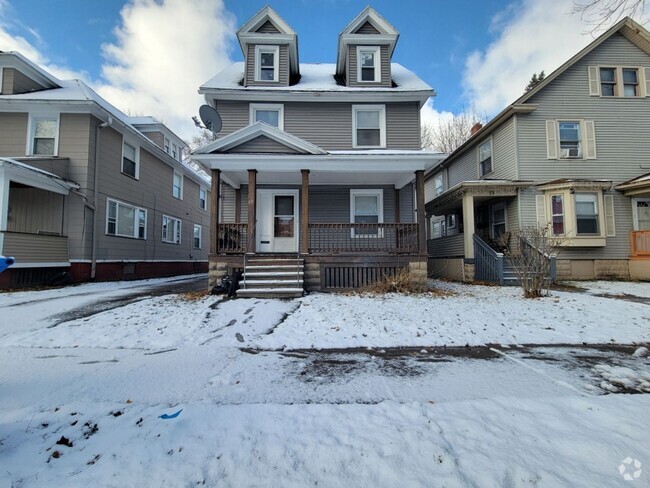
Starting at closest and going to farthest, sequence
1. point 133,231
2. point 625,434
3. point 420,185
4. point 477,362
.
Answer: point 625,434 → point 477,362 → point 420,185 → point 133,231

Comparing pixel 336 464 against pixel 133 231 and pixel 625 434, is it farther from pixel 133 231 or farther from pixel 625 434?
pixel 133 231

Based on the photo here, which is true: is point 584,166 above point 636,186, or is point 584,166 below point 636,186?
above

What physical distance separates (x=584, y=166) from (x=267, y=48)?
13.3 m

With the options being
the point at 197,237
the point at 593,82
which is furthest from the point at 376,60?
the point at 197,237

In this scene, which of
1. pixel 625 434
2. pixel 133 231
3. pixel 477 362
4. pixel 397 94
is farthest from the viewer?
pixel 133 231

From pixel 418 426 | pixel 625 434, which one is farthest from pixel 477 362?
pixel 418 426

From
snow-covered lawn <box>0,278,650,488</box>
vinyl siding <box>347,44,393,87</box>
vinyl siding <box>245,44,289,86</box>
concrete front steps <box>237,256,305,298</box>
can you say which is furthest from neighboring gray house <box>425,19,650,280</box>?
vinyl siding <box>245,44,289,86</box>

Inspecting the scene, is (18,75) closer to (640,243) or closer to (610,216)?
(610,216)

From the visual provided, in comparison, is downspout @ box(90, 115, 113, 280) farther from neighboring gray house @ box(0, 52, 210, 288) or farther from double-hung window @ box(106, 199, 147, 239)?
double-hung window @ box(106, 199, 147, 239)

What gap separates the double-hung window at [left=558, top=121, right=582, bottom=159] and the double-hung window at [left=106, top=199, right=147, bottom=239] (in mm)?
18160

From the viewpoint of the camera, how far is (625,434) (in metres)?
2.01

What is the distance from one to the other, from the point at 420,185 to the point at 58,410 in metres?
8.81

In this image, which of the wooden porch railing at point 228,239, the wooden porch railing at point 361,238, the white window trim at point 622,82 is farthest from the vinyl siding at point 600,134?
the wooden porch railing at point 228,239

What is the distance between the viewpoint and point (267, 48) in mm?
11539
